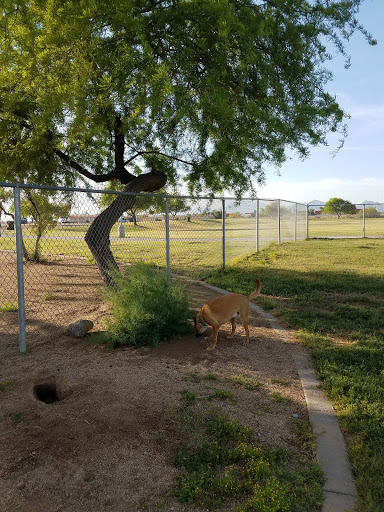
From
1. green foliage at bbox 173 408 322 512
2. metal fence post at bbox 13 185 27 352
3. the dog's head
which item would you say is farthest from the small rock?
green foliage at bbox 173 408 322 512

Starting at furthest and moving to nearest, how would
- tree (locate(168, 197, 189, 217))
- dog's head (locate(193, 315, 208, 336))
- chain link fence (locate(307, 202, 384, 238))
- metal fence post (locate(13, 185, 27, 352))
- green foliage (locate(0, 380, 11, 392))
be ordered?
1. chain link fence (locate(307, 202, 384, 238))
2. tree (locate(168, 197, 189, 217))
3. dog's head (locate(193, 315, 208, 336))
4. metal fence post (locate(13, 185, 27, 352))
5. green foliage (locate(0, 380, 11, 392))

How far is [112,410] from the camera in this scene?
9.98 ft

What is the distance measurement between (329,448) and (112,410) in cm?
164

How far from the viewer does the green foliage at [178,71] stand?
5.42 metres

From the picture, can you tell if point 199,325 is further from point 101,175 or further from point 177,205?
point 101,175

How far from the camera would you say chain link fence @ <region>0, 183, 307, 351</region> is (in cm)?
575

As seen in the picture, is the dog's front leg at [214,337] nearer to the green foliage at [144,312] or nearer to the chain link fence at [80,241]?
the green foliage at [144,312]

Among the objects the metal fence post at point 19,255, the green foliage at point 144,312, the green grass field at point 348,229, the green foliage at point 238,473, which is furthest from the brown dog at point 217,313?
the green grass field at point 348,229

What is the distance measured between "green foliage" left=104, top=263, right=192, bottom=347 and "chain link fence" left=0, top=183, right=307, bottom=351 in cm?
107

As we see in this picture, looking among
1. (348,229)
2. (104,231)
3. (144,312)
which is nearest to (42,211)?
(104,231)

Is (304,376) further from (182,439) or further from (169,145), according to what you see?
(169,145)

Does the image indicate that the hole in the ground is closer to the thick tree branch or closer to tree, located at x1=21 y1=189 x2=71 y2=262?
the thick tree branch

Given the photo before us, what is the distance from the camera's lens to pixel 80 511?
212cm

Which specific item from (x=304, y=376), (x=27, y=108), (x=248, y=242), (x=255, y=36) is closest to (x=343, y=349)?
(x=304, y=376)
